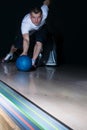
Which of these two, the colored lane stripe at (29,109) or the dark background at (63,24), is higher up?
the dark background at (63,24)

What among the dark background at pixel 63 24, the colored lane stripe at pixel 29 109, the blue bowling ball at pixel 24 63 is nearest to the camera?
the colored lane stripe at pixel 29 109

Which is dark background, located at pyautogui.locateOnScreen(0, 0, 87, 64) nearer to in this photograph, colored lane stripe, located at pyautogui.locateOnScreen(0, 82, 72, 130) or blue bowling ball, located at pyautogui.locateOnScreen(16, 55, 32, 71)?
blue bowling ball, located at pyautogui.locateOnScreen(16, 55, 32, 71)

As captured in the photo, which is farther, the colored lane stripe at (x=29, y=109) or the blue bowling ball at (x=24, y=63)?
the blue bowling ball at (x=24, y=63)

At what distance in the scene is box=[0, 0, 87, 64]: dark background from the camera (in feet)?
21.1

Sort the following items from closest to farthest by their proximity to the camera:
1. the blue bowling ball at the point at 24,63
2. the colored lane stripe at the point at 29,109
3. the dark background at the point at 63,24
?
the colored lane stripe at the point at 29,109, the blue bowling ball at the point at 24,63, the dark background at the point at 63,24

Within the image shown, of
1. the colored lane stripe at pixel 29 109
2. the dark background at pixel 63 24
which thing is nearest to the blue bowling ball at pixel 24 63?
the colored lane stripe at pixel 29 109

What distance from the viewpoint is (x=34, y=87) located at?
3705 millimetres

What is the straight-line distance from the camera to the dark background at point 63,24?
21.1 ft

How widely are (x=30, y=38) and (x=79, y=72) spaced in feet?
3.34

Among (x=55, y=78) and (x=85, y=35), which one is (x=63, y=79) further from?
(x=85, y=35)

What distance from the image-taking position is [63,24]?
254 inches

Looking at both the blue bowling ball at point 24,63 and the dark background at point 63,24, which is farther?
the dark background at point 63,24

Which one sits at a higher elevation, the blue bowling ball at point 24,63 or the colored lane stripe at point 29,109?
the blue bowling ball at point 24,63

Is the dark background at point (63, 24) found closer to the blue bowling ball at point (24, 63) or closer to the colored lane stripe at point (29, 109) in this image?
the blue bowling ball at point (24, 63)
